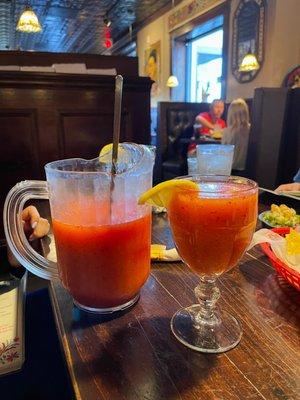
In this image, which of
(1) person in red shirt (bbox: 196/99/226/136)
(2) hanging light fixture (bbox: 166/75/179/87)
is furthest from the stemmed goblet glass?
(2) hanging light fixture (bbox: 166/75/179/87)

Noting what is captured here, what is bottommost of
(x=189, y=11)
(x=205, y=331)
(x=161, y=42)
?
(x=205, y=331)

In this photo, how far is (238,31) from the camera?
15.7 ft

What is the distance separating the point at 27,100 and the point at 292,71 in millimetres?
3565

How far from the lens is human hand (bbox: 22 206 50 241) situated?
0.81m

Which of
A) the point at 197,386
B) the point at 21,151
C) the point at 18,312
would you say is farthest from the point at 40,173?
the point at 197,386

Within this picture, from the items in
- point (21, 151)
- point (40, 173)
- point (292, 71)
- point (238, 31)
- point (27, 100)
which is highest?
point (238, 31)

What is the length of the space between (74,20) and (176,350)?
8226 mm

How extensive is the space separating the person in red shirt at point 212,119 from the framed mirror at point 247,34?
63 centimetres

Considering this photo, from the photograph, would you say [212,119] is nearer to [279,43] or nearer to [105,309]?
[279,43]

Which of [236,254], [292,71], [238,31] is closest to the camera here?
[236,254]

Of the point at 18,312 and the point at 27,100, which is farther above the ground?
the point at 27,100

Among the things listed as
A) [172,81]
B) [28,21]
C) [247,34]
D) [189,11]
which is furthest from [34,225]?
[172,81]

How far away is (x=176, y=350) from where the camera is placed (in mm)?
426

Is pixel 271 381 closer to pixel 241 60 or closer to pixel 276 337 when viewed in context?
pixel 276 337
